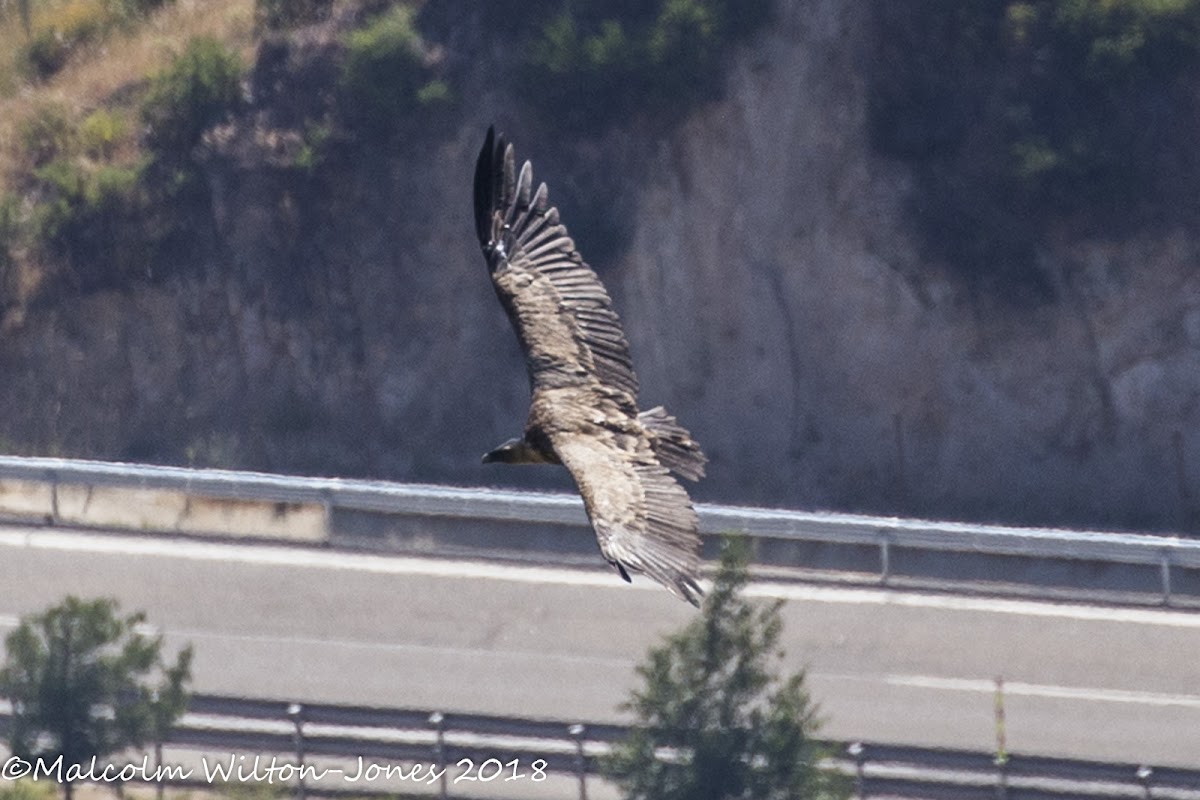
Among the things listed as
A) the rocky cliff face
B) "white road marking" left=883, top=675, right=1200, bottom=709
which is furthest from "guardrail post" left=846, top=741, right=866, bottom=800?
the rocky cliff face

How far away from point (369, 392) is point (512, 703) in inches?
412

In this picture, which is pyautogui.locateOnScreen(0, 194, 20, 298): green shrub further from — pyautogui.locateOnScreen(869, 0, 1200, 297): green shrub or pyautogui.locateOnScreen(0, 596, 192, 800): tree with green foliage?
pyautogui.locateOnScreen(0, 596, 192, 800): tree with green foliage

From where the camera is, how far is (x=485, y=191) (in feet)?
51.3

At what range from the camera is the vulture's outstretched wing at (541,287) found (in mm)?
15508

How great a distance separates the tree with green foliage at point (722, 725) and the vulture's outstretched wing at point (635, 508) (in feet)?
23.2

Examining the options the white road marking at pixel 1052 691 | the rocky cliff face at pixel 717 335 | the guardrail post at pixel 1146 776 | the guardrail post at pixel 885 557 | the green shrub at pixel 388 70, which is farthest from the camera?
the green shrub at pixel 388 70

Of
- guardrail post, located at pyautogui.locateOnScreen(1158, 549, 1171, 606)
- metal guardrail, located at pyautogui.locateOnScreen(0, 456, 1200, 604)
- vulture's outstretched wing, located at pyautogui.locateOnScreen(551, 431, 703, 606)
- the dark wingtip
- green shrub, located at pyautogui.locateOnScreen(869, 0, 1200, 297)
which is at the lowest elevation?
vulture's outstretched wing, located at pyautogui.locateOnScreen(551, 431, 703, 606)

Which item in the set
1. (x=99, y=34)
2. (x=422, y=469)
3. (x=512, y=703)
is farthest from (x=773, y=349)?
(x=99, y=34)

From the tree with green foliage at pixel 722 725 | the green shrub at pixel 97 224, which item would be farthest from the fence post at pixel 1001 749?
the green shrub at pixel 97 224

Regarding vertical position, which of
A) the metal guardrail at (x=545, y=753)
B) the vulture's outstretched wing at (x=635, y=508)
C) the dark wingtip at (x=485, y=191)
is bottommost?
the vulture's outstretched wing at (x=635, y=508)

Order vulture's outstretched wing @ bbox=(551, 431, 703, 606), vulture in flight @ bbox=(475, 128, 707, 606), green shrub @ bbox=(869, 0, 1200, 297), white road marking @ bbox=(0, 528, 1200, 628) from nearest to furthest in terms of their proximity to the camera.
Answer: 1. vulture's outstretched wing @ bbox=(551, 431, 703, 606)
2. vulture in flight @ bbox=(475, 128, 707, 606)
3. white road marking @ bbox=(0, 528, 1200, 628)
4. green shrub @ bbox=(869, 0, 1200, 297)

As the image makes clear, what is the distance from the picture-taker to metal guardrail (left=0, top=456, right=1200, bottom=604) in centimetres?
2684

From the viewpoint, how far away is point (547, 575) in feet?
90.2

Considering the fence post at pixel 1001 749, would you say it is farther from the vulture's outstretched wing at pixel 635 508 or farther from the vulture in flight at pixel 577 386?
the vulture's outstretched wing at pixel 635 508
